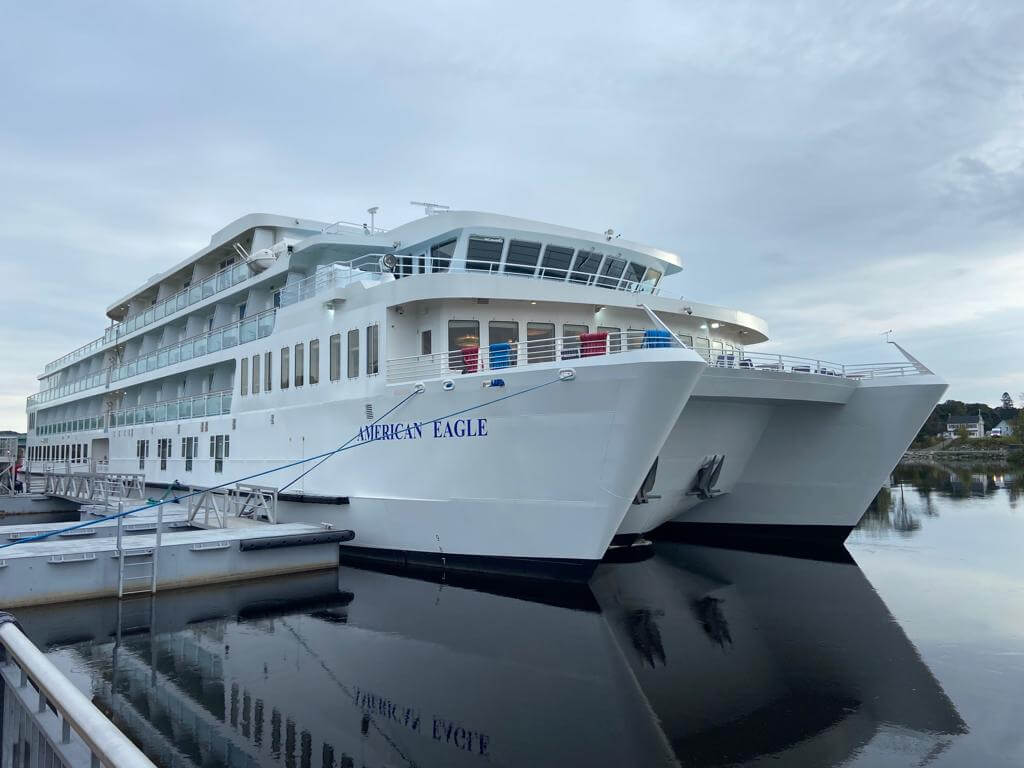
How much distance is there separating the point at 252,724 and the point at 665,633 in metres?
6.21

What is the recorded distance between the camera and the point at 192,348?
25125 millimetres

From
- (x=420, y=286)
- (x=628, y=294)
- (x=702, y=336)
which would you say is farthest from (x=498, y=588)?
(x=702, y=336)

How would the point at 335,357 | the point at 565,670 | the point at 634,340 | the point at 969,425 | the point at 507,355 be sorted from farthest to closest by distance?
the point at 969,425 < the point at 335,357 < the point at 634,340 < the point at 507,355 < the point at 565,670

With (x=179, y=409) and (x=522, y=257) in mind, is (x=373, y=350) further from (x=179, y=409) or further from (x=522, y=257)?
(x=179, y=409)

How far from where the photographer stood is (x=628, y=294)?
1644 cm

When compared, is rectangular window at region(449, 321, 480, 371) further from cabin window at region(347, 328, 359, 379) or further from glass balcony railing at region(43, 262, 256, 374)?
glass balcony railing at region(43, 262, 256, 374)

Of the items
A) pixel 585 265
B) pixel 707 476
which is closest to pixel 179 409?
pixel 585 265

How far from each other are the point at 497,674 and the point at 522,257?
10.5 meters

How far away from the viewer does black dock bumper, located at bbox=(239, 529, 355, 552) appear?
14.1 m

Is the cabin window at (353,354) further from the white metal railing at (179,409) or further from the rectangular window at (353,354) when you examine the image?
the white metal railing at (179,409)

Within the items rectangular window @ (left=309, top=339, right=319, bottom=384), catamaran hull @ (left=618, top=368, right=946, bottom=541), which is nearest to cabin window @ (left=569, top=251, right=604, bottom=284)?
catamaran hull @ (left=618, top=368, right=946, bottom=541)

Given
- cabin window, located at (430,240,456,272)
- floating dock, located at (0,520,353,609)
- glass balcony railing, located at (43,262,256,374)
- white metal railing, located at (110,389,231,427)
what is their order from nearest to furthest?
floating dock, located at (0,520,353,609)
cabin window, located at (430,240,456,272)
white metal railing, located at (110,389,231,427)
glass balcony railing, located at (43,262,256,374)

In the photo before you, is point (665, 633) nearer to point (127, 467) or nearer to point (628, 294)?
point (628, 294)

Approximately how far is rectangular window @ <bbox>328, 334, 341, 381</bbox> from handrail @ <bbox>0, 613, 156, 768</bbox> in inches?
518
